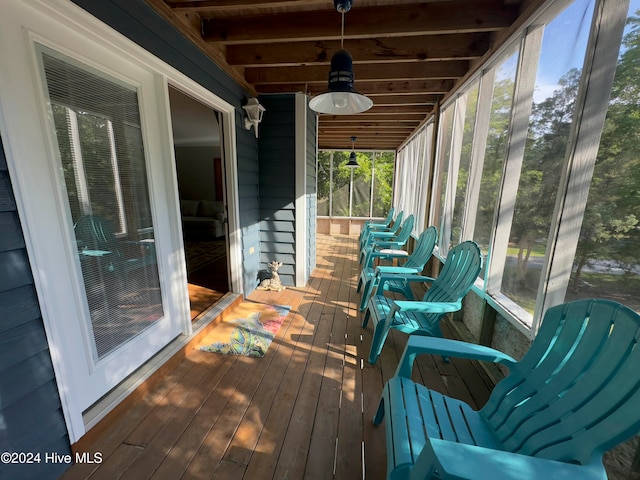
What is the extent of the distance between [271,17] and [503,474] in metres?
2.64

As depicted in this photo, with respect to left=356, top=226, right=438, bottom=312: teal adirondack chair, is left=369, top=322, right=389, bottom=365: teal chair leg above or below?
below

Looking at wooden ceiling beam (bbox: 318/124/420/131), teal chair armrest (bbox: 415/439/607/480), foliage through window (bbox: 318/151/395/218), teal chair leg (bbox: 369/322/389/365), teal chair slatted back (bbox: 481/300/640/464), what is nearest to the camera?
teal chair armrest (bbox: 415/439/607/480)

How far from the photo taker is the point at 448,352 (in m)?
1.17

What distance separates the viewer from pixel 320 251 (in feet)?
18.5

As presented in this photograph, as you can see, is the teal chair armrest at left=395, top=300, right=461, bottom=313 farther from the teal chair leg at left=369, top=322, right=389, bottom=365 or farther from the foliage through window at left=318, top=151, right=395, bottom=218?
the foliage through window at left=318, top=151, right=395, bottom=218

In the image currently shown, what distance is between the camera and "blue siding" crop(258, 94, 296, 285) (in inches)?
124

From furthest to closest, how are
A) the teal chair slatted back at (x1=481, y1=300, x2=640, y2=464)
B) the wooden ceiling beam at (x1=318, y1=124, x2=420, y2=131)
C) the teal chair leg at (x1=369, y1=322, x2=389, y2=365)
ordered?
the wooden ceiling beam at (x1=318, y1=124, x2=420, y2=131)
the teal chair leg at (x1=369, y1=322, x2=389, y2=365)
the teal chair slatted back at (x1=481, y1=300, x2=640, y2=464)

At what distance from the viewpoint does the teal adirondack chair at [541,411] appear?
69 cm

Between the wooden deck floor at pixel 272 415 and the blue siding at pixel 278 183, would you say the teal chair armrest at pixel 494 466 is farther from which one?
the blue siding at pixel 278 183

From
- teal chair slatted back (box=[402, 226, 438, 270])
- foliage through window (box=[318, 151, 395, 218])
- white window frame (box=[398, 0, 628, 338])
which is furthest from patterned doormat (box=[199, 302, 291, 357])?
foliage through window (box=[318, 151, 395, 218])

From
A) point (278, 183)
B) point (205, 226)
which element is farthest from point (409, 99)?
point (205, 226)

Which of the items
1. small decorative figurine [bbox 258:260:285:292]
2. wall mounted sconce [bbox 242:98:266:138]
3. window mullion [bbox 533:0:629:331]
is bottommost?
small decorative figurine [bbox 258:260:285:292]

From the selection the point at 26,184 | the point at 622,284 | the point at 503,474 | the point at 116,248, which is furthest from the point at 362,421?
the point at 26,184

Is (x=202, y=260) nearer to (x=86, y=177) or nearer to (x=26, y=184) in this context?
(x=86, y=177)
